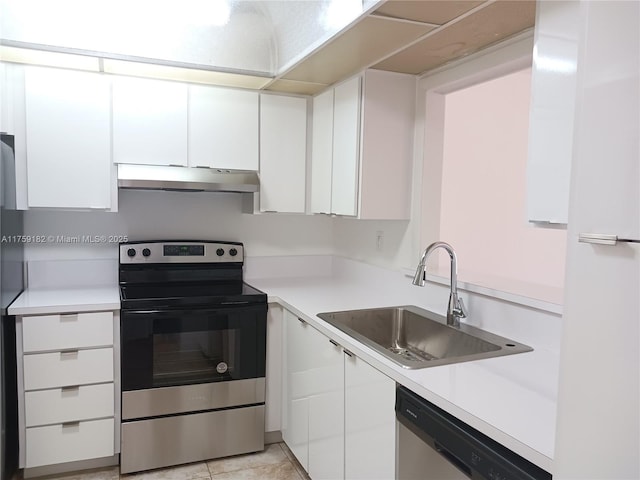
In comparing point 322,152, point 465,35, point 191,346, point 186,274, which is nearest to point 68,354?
point 191,346

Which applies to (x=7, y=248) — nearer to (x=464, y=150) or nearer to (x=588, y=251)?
(x=588, y=251)

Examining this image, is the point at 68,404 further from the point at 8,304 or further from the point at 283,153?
the point at 283,153

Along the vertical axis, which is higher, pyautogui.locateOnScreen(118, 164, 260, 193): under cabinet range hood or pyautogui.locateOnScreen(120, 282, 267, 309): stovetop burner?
pyautogui.locateOnScreen(118, 164, 260, 193): under cabinet range hood

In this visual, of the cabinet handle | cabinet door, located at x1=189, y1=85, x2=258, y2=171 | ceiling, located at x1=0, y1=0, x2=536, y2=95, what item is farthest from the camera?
cabinet door, located at x1=189, y1=85, x2=258, y2=171

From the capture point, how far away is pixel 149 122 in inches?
104

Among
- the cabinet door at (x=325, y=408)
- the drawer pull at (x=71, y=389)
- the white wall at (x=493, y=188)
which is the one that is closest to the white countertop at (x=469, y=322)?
the cabinet door at (x=325, y=408)

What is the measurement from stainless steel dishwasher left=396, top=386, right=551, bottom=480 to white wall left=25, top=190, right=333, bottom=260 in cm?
190

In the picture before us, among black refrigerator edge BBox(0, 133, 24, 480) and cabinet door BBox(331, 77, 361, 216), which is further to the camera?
cabinet door BBox(331, 77, 361, 216)

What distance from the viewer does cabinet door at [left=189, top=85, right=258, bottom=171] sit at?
8.99 feet

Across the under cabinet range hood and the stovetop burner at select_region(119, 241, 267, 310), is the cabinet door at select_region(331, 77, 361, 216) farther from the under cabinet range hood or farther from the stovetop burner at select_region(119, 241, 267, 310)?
the stovetop burner at select_region(119, 241, 267, 310)

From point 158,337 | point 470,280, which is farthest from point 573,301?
point 158,337

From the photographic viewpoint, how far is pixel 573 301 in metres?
0.82

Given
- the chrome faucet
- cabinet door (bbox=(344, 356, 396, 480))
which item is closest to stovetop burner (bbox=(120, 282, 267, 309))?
cabinet door (bbox=(344, 356, 396, 480))

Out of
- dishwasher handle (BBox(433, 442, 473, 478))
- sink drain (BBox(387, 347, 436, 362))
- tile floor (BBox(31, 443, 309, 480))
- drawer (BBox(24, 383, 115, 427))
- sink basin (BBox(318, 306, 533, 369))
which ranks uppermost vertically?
sink basin (BBox(318, 306, 533, 369))
